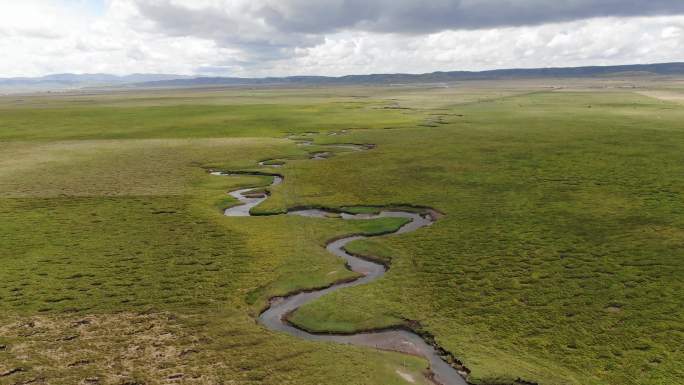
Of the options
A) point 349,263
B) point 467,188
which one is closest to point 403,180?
point 467,188

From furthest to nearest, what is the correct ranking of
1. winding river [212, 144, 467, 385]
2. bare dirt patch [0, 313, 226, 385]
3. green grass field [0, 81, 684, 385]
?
winding river [212, 144, 467, 385] < green grass field [0, 81, 684, 385] < bare dirt patch [0, 313, 226, 385]

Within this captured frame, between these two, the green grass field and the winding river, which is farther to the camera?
the winding river

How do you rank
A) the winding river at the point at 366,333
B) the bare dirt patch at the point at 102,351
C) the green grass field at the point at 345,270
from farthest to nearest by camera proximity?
the winding river at the point at 366,333 → the green grass field at the point at 345,270 → the bare dirt patch at the point at 102,351

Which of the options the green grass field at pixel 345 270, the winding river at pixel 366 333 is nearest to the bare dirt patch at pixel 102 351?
the green grass field at pixel 345 270

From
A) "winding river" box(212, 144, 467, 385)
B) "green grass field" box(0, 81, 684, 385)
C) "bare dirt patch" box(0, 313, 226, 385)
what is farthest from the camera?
"winding river" box(212, 144, 467, 385)

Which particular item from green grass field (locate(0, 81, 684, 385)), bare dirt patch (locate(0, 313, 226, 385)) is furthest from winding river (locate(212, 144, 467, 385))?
bare dirt patch (locate(0, 313, 226, 385))

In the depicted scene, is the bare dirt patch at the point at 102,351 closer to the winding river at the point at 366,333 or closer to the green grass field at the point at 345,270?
the green grass field at the point at 345,270

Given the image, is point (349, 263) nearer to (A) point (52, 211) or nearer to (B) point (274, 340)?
(B) point (274, 340)

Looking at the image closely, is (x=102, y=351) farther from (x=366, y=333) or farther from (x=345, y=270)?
(x=345, y=270)

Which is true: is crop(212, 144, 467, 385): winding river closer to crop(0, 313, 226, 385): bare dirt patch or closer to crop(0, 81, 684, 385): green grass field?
crop(0, 81, 684, 385): green grass field
